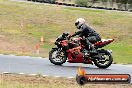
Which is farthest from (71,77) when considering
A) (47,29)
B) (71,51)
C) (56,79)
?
(47,29)

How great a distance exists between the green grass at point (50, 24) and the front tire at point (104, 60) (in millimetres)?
16519

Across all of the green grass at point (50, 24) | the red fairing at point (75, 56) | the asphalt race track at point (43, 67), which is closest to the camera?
the asphalt race track at point (43, 67)

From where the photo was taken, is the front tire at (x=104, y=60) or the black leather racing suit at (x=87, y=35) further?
the black leather racing suit at (x=87, y=35)

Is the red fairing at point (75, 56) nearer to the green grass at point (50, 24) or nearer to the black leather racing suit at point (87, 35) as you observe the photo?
the black leather racing suit at point (87, 35)

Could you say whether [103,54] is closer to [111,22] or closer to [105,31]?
[105,31]

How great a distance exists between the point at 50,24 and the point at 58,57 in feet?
91.9

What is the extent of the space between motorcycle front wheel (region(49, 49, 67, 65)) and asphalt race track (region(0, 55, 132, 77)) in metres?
0.21

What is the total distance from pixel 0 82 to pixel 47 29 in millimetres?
31151

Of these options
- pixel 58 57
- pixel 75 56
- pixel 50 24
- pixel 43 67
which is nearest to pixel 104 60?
pixel 75 56

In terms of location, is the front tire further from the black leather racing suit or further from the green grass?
the green grass

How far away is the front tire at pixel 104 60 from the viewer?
17844 millimetres

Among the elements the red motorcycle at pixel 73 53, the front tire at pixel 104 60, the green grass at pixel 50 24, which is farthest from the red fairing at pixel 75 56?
the green grass at pixel 50 24

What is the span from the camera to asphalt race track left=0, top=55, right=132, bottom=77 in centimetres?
1609

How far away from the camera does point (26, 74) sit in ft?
49.8
